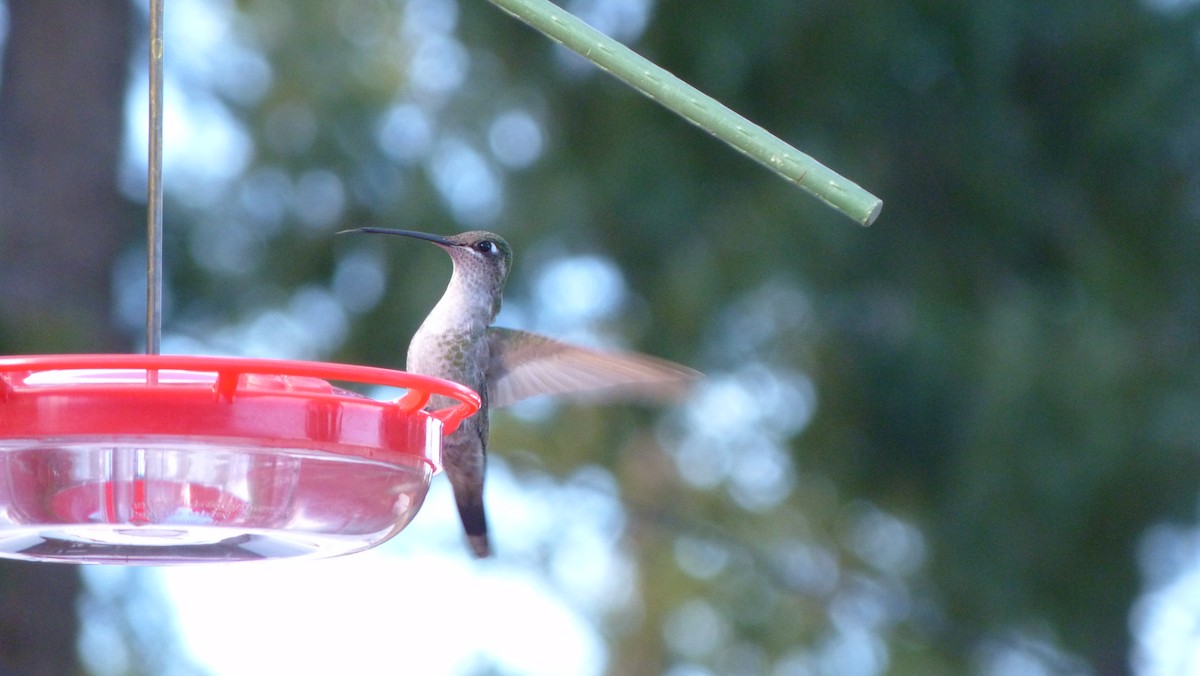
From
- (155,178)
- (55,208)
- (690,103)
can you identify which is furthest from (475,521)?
(55,208)

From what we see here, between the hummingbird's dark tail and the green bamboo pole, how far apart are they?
1735mm

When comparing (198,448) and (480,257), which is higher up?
(480,257)

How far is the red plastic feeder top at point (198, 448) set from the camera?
1.51 metres

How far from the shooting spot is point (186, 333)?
5.88m

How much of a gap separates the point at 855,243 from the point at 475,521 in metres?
3.13

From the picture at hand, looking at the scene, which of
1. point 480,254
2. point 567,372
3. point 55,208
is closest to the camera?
point 567,372

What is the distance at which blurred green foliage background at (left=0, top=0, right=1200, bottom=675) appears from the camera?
5.68m

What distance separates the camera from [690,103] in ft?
5.16

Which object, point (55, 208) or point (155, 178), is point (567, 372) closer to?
point (155, 178)

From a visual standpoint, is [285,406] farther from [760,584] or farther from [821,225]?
[760,584]

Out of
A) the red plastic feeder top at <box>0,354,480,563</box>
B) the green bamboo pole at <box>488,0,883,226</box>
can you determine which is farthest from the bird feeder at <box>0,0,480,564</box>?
the green bamboo pole at <box>488,0,883,226</box>

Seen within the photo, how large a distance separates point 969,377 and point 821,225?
2.98 feet

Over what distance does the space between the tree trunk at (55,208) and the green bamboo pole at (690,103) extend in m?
3.39

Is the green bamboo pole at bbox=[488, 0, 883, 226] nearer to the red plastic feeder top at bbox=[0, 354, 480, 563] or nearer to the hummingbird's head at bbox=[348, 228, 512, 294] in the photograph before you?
the red plastic feeder top at bbox=[0, 354, 480, 563]
